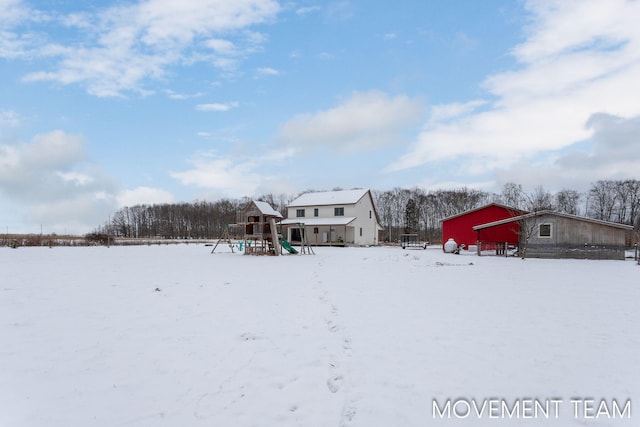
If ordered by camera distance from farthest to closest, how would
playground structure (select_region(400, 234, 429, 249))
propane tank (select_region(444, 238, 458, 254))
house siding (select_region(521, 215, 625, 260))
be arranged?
playground structure (select_region(400, 234, 429, 249)), propane tank (select_region(444, 238, 458, 254)), house siding (select_region(521, 215, 625, 260))

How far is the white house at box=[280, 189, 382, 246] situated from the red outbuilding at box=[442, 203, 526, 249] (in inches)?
487

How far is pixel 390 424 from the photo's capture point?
3.76 metres

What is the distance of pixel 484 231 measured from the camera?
3244 cm

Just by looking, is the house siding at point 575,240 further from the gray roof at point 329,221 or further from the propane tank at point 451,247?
the gray roof at point 329,221

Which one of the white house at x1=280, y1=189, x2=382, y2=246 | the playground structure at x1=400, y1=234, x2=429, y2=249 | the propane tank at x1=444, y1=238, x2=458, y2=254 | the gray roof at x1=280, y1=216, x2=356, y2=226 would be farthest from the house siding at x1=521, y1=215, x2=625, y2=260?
the white house at x1=280, y1=189, x2=382, y2=246

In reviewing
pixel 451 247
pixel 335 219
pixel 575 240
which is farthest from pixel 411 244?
pixel 575 240

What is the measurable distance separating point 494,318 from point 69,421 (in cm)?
760

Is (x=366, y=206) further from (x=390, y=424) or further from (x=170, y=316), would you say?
(x=390, y=424)

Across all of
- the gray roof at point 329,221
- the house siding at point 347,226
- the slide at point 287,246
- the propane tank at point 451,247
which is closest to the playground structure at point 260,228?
the slide at point 287,246

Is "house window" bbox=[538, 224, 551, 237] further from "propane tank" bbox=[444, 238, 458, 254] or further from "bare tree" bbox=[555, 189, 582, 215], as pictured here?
"bare tree" bbox=[555, 189, 582, 215]

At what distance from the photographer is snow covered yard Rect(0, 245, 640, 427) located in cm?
402

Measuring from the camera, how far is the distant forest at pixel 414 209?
56.0 meters

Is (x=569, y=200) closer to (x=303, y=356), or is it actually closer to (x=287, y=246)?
(x=287, y=246)

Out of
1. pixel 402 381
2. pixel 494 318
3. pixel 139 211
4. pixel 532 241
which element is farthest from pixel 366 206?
pixel 139 211
